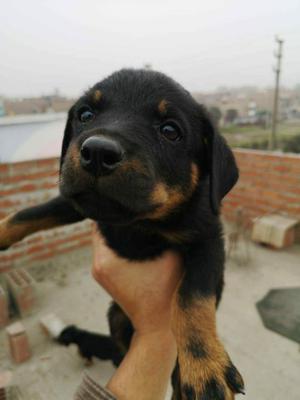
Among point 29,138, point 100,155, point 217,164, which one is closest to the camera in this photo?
point 100,155

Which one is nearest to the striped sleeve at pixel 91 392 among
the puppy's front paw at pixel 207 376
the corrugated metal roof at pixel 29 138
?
the puppy's front paw at pixel 207 376

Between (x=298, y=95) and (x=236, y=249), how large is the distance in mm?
27255

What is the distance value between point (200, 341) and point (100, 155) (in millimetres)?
→ 922

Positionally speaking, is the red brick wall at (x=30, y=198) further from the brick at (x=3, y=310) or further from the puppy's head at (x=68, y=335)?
the puppy's head at (x=68, y=335)

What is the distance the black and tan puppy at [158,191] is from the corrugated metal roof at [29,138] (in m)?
2.10

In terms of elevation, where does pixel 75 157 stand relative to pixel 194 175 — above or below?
above

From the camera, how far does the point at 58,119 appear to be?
189 inches

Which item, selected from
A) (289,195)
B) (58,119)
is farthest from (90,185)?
(289,195)

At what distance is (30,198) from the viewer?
167 inches

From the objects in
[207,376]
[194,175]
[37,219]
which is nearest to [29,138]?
[37,219]

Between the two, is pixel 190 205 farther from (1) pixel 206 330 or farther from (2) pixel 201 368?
(2) pixel 201 368

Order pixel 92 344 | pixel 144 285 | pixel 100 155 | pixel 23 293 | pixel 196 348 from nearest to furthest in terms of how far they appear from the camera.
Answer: pixel 100 155, pixel 196 348, pixel 144 285, pixel 92 344, pixel 23 293

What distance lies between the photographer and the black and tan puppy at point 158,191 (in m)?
1.37

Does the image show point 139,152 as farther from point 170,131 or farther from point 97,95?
point 97,95
